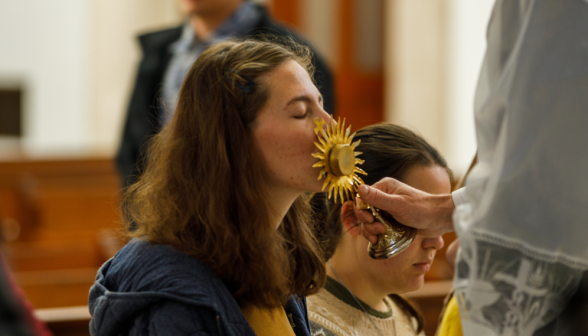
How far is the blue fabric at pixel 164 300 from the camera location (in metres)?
1.29

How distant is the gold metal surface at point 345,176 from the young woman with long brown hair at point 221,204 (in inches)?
1.1

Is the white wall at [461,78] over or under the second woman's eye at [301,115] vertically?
under

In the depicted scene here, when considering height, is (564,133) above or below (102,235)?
above

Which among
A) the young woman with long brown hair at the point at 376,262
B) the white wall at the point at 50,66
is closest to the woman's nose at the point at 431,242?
the young woman with long brown hair at the point at 376,262

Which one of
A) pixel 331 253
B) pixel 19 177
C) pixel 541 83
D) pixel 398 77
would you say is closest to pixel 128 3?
pixel 19 177

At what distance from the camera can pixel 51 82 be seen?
9.60 metres

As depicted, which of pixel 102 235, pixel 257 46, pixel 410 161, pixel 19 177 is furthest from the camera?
pixel 19 177

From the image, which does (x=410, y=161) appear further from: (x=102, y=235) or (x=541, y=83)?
(x=102, y=235)

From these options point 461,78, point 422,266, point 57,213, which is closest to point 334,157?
point 422,266

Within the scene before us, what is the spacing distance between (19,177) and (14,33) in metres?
4.23

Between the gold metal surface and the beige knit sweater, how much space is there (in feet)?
1.01

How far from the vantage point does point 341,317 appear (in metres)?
1.88

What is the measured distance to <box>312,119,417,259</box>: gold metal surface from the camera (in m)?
1.48

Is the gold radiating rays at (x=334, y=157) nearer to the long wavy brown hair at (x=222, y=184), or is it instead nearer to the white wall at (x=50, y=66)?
the long wavy brown hair at (x=222, y=184)
